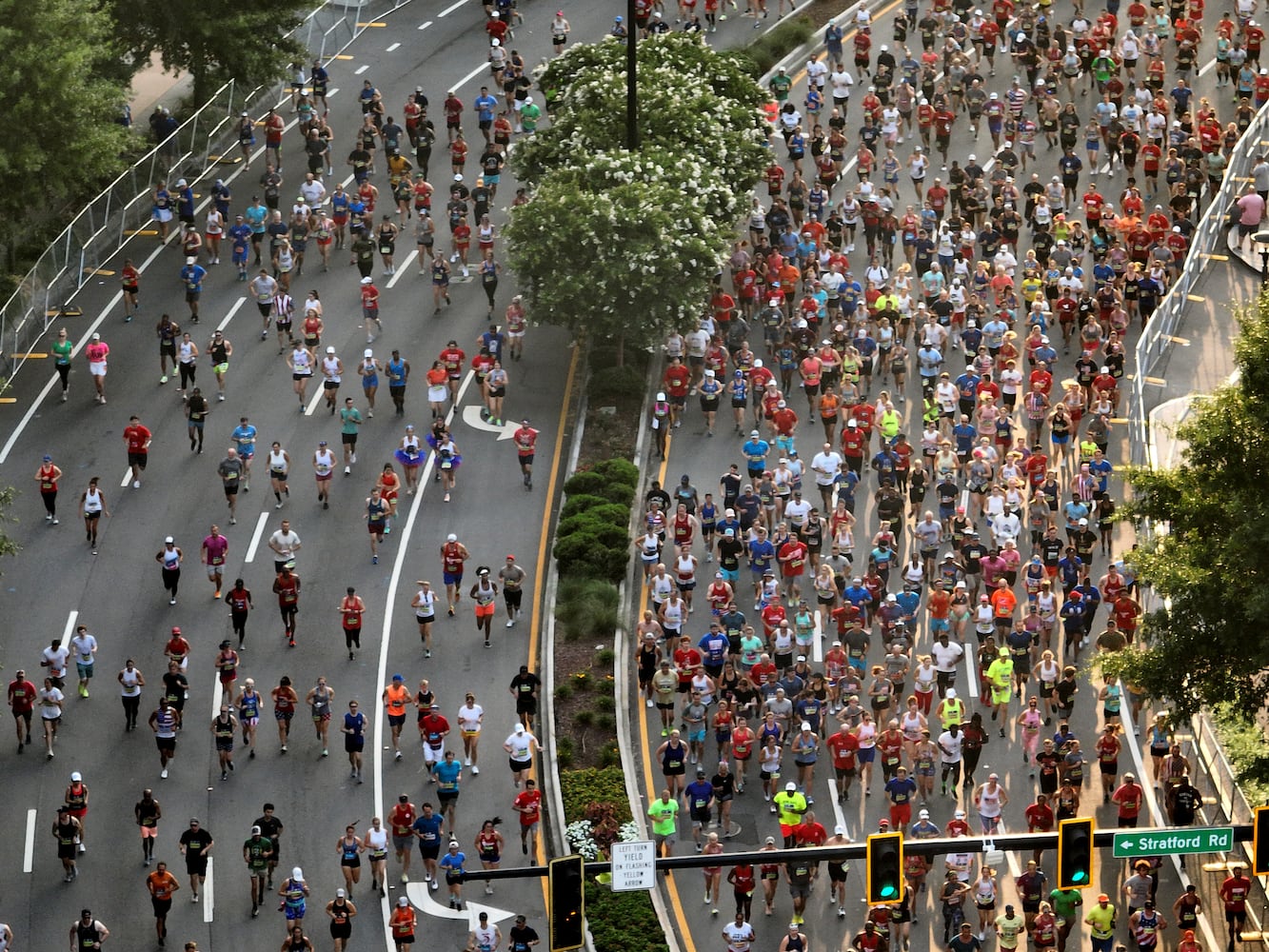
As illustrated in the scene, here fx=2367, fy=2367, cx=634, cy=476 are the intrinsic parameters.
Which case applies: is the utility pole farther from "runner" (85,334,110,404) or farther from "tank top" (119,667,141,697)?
"tank top" (119,667,141,697)

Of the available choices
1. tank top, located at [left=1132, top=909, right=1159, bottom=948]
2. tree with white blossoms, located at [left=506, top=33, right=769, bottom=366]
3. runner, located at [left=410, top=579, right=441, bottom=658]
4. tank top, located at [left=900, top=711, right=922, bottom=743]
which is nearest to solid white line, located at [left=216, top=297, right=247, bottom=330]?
tree with white blossoms, located at [left=506, top=33, right=769, bottom=366]

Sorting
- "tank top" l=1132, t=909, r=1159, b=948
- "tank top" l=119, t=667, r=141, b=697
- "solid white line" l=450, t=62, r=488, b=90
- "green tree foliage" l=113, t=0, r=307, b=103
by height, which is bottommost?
"tank top" l=1132, t=909, r=1159, b=948

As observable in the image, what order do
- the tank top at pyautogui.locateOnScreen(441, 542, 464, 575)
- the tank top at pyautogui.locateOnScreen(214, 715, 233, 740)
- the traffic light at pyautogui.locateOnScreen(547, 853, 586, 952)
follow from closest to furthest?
the traffic light at pyautogui.locateOnScreen(547, 853, 586, 952) < the tank top at pyautogui.locateOnScreen(214, 715, 233, 740) < the tank top at pyautogui.locateOnScreen(441, 542, 464, 575)

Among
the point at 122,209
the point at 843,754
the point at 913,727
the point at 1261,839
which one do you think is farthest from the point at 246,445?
the point at 1261,839

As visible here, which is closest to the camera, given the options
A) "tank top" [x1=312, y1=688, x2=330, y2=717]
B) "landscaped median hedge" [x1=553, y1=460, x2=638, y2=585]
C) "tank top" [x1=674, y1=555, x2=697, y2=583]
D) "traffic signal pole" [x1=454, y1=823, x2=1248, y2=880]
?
"traffic signal pole" [x1=454, y1=823, x2=1248, y2=880]

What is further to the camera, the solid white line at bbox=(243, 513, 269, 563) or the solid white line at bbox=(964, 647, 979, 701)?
the solid white line at bbox=(243, 513, 269, 563)

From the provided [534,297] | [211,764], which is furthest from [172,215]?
[211,764]

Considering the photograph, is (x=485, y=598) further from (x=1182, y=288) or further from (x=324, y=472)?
(x=1182, y=288)
